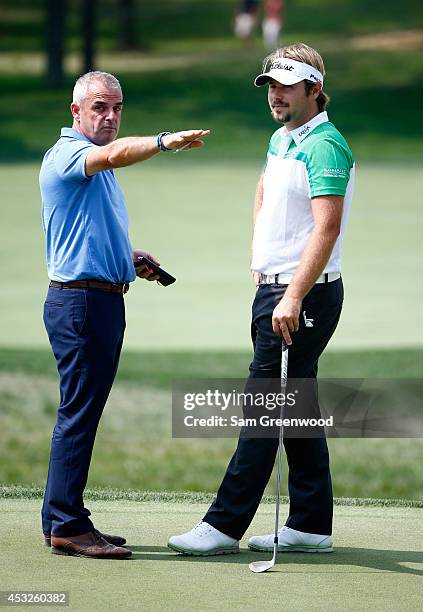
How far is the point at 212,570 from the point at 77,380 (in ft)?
2.49

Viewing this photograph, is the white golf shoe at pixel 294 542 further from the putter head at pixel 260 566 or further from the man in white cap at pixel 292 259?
the putter head at pixel 260 566

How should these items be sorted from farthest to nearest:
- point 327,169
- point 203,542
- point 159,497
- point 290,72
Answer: point 159,497
point 203,542
point 290,72
point 327,169

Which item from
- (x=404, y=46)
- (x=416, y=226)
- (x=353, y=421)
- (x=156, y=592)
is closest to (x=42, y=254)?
(x=416, y=226)

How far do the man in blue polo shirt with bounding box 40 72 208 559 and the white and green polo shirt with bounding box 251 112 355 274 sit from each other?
1.53 feet

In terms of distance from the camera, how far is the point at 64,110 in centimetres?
2897

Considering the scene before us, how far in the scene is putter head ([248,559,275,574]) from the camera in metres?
4.34

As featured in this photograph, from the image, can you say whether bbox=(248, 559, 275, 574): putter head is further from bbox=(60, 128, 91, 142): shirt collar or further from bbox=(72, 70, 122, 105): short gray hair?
bbox=(72, 70, 122, 105): short gray hair

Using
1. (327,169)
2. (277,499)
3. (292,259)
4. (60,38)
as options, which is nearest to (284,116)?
(327,169)

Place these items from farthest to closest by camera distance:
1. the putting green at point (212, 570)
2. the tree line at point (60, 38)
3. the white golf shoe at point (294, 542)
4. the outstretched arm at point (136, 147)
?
the tree line at point (60, 38) → the white golf shoe at point (294, 542) → the outstretched arm at point (136, 147) → the putting green at point (212, 570)

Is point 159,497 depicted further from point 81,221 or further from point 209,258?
point 209,258

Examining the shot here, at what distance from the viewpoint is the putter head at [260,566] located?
4336 millimetres

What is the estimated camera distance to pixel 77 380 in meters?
4.55

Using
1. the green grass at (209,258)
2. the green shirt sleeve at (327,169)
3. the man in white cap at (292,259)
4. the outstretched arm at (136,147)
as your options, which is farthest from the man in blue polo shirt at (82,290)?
the green grass at (209,258)

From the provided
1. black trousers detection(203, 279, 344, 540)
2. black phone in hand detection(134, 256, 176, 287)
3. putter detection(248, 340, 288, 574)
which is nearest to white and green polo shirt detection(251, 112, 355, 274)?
black trousers detection(203, 279, 344, 540)
